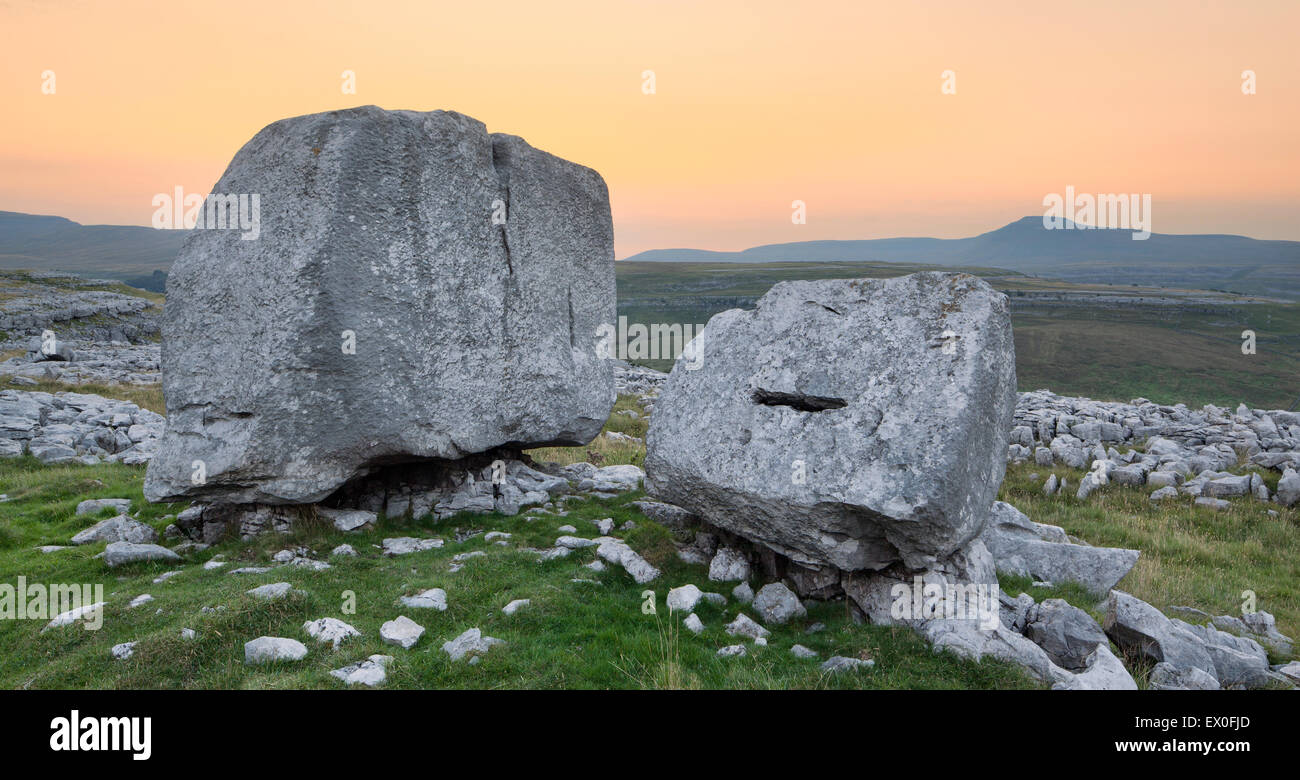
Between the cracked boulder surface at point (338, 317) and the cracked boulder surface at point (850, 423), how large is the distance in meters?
3.73

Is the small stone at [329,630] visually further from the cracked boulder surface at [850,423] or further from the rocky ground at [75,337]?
the rocky ground at [75,337]

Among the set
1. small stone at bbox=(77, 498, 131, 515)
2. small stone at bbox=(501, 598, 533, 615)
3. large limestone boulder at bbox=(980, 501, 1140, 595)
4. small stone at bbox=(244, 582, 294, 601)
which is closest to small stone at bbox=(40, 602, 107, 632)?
small stone at bbox=(244, 582, 294, 601)

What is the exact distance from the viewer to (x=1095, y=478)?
1575 centimetres

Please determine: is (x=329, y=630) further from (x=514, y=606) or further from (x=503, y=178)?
(x=503, y=178)

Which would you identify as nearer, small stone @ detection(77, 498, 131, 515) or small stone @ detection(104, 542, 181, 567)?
small stone @ detection(104, 542, 181, 567)

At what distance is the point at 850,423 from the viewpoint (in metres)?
7.95

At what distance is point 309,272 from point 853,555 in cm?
796

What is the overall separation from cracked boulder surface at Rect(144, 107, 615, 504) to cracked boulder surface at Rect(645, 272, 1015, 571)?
12.2ft

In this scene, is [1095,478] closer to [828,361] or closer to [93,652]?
[828,361]

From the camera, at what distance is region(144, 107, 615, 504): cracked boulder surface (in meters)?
9.91

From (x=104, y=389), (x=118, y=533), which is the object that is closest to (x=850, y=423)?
(x=118, y=533)

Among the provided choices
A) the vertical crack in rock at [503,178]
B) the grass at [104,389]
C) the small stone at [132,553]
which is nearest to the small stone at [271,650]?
the small stone at [132,553]

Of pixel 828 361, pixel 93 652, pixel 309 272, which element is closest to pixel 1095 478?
pixel 828 361

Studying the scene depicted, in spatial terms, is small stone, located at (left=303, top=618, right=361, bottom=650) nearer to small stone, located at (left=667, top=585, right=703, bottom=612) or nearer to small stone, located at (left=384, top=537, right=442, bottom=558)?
small stone, located at (left=384, top=537, right=442, bottom=558)
